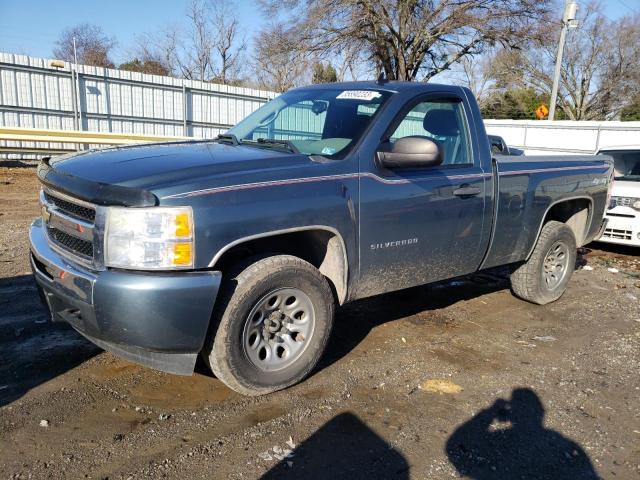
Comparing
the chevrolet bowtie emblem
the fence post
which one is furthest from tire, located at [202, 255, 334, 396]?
the fence post

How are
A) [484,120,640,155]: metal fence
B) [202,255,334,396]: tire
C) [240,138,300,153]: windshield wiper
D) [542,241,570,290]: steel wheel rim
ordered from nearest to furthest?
[202,255,334,396]: tire → [240,138,300,153]: windshield wiper → [542,241,570,290]: steel wheel rim → [484,120,640,155]: metal fence

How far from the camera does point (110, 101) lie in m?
17.1

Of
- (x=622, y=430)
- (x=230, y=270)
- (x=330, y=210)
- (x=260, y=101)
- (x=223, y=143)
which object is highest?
(x=260, y=101)

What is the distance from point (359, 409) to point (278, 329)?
698 mm

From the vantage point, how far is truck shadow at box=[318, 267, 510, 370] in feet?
14.5

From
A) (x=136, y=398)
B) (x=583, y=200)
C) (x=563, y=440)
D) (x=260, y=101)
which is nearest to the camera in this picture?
(x=563, y=440)

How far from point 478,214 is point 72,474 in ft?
10.7

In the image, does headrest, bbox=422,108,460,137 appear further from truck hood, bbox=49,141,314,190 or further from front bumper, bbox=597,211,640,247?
front bumper, bbox=597,211,640,247

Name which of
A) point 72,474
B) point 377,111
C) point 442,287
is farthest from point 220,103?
point 72,474

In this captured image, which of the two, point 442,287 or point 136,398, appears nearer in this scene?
point 136,398

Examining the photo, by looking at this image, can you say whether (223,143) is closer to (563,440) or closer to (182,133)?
(563,440)

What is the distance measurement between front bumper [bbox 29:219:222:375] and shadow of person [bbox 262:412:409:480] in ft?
2.61

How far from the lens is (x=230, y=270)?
324cm

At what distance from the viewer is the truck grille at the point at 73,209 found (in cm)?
303
